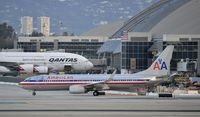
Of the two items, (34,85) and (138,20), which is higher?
(138,20)

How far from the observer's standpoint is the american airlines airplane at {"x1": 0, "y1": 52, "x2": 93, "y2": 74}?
118 meters

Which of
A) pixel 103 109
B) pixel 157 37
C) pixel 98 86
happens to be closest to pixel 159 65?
pixel 98 86

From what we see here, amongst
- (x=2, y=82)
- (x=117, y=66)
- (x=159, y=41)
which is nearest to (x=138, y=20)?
(x=117, y=66)

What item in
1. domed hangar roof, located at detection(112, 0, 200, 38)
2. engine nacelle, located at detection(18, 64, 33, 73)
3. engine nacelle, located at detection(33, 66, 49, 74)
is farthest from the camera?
domed hangar roof, located at detection(112, 0, 200, 38)

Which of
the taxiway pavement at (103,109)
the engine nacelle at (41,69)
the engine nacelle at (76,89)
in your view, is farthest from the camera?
the engine nacelle at (41,69)

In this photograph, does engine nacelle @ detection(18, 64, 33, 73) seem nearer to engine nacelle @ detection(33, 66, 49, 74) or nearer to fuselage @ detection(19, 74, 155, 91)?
engine nacelle @ detection(33, 66, 49, 74)

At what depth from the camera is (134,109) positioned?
4544 cm

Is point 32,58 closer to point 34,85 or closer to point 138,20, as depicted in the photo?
point 138,20

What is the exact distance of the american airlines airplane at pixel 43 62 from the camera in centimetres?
11762

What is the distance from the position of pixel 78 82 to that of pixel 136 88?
6.38 metres

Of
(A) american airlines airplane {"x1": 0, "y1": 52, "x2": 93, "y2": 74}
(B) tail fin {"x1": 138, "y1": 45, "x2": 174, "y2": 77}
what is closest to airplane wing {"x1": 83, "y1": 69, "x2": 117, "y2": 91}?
(B) tail fin {"x1": 138, "y1": 45, "x2": 174, "y2": 77}

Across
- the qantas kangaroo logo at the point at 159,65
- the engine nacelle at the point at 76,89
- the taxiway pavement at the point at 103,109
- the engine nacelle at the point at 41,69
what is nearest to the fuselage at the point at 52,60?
the engine nacelle at the point at 41,69

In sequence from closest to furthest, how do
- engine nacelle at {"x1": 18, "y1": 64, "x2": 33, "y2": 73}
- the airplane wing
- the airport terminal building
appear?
the airplane wing < the airport terminal building < engine nacelle at {"x1": 18, "y1": 64, "x2": 33, "y2": 73}

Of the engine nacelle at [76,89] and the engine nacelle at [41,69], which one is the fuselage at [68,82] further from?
the engine nacelle at [41,69]
